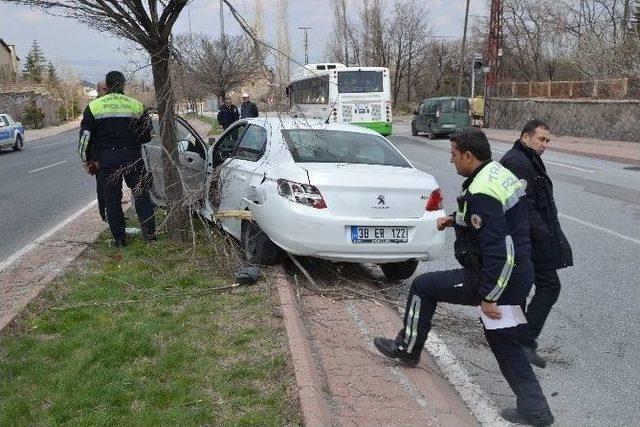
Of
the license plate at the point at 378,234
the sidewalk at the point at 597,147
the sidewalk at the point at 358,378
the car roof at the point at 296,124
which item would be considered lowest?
the sidewalk at the point at 597,147

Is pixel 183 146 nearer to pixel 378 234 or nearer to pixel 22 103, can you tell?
pixel 378 234

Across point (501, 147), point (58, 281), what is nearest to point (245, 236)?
point (58, 281)

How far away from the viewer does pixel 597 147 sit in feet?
78.1

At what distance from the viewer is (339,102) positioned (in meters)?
26.4

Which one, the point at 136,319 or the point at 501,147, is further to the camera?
the point at 501,147

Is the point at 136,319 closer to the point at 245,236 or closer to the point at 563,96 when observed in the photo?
the point at 245,236

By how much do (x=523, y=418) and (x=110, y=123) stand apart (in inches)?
207

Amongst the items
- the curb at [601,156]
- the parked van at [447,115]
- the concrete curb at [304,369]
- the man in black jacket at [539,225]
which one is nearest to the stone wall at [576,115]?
the curb at [601,156]

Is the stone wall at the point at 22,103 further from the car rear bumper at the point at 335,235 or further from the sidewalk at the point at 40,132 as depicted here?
the car rear bumper at the point at 335,235

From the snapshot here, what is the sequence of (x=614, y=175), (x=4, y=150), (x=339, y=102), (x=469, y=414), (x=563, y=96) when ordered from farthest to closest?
(x=563, y=96), (x=4, y=150), (x=339, y=102), (x=614, y=175), (x=469, y=414)

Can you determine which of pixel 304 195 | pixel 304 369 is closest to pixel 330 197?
pixel 304 195

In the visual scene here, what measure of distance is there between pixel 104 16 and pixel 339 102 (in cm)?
2000

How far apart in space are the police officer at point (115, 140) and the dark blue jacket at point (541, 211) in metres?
4.29

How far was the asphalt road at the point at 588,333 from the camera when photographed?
4090 millimetres
